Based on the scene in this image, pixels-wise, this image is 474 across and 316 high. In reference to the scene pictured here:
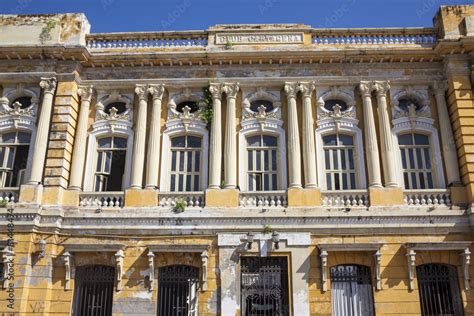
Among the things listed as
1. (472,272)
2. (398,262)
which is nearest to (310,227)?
(398,262)

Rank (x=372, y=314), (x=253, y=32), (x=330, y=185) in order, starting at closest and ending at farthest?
(x=372, y=314), (x=330, y=185), (x=253, y=32)

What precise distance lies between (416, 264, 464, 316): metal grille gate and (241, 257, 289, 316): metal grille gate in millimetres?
3863

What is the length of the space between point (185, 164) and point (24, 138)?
5334 mm

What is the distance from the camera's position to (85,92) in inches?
612

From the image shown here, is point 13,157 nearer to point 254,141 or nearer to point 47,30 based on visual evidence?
point 47,30

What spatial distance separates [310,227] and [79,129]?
795cm

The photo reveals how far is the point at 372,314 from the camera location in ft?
43.0

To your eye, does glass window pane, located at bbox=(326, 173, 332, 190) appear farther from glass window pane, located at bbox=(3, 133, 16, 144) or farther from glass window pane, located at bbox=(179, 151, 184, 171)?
glass window pane, located at bbox=(3, 133, 16, 144)

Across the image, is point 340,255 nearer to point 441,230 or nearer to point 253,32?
point 441,230

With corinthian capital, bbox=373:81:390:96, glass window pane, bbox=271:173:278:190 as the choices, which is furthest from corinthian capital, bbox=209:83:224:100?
corinthian capital, bbox=373:81:390:96

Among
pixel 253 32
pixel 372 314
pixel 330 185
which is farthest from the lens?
pixel 253 32

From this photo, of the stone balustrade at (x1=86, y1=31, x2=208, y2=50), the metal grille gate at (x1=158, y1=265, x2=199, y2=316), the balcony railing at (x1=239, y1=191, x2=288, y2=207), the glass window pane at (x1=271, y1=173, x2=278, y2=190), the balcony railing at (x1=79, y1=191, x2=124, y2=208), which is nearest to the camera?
the metal grille gate at (x1=158, y1=265, x2=199, y2=316)

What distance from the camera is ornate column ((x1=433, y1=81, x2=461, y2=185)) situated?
558 inches

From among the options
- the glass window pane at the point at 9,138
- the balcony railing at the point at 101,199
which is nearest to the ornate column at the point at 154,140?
the balcony railing at the point at 101,199
